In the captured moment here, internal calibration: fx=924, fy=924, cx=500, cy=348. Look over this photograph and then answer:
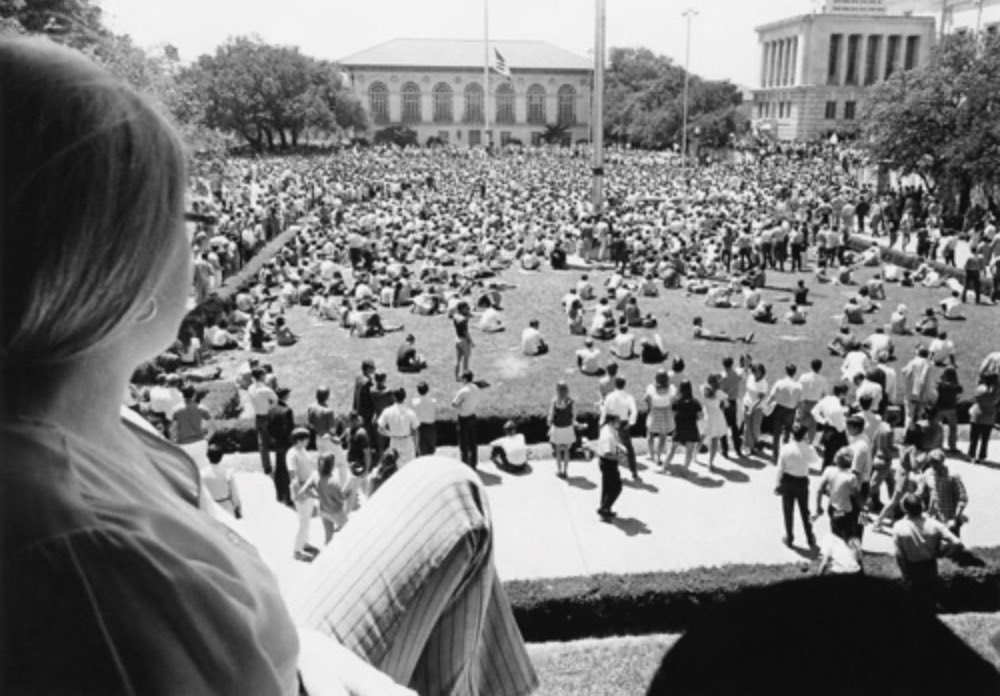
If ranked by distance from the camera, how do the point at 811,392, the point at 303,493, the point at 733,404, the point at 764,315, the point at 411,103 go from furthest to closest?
1. the point at 411,103
2. the point at 764,315
3. the point at 733,404
4. the point at 811,392
5. the point at 303,493

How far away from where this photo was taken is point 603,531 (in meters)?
8.88

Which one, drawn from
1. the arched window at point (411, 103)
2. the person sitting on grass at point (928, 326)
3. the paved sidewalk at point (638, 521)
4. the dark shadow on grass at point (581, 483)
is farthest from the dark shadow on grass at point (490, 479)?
the arched window at point (411, 103)

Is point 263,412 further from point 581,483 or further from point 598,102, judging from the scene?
point 598,102

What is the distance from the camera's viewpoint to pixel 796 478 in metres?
8.26

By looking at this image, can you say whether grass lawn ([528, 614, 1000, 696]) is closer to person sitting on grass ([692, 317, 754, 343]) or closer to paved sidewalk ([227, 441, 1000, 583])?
paved sidewalk ([227, 441, 1000, 583])

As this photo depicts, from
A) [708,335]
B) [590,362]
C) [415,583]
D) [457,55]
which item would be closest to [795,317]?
[708,335]

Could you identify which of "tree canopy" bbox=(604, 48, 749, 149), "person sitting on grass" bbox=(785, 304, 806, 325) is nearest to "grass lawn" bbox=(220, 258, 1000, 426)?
"person sitting on grass" bbox=(785, 304, 806, 325)

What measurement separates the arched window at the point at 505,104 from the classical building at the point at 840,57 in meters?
23.6

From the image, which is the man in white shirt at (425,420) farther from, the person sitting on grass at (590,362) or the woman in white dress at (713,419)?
the person sitting on grass at (590,362)

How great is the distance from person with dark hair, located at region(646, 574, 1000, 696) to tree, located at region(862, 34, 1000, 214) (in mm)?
27050

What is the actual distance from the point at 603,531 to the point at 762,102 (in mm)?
84136

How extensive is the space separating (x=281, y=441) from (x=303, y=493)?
1.49 metres

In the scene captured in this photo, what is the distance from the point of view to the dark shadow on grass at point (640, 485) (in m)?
9.93

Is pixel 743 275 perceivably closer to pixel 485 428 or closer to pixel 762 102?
pixel 485 428
